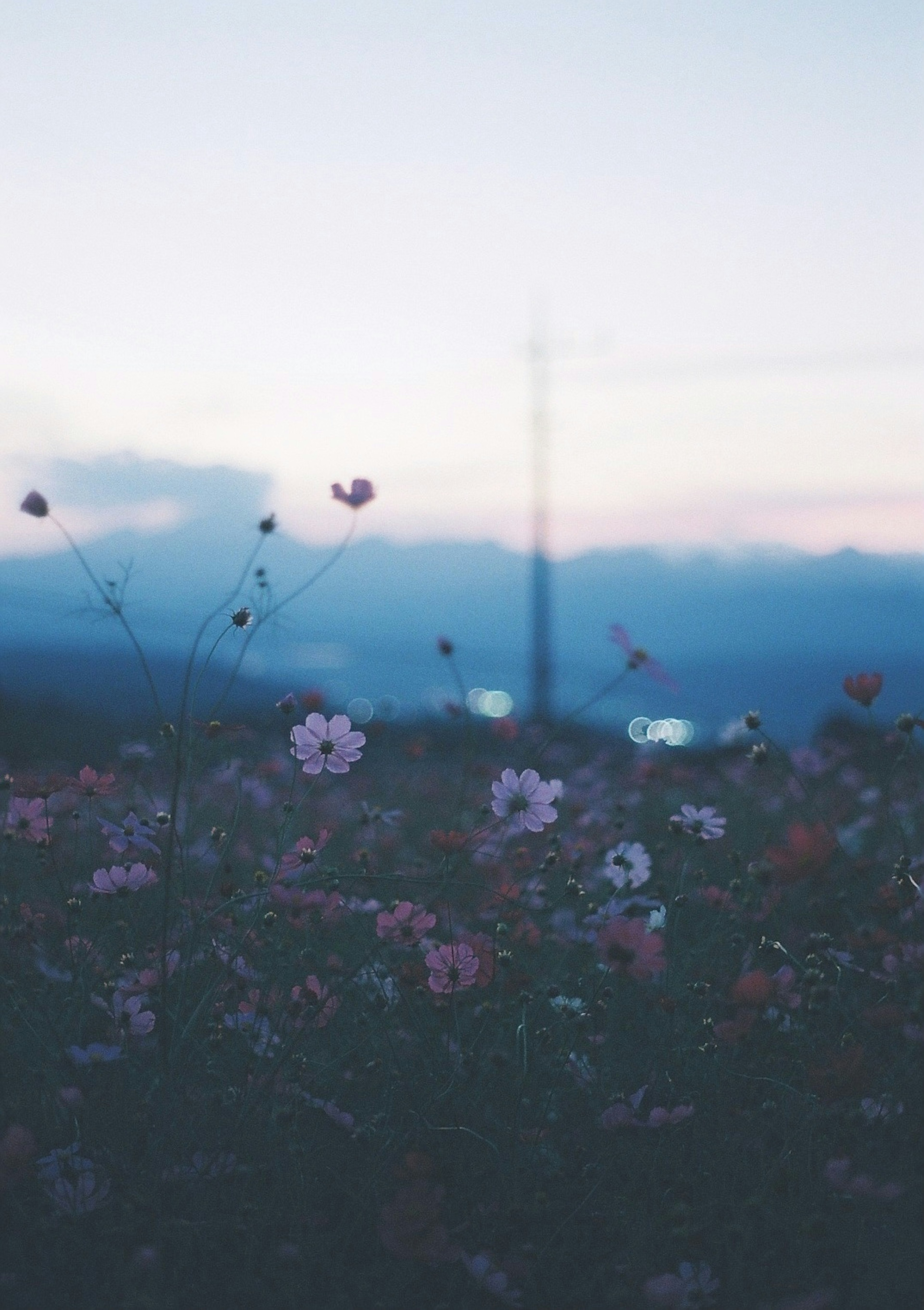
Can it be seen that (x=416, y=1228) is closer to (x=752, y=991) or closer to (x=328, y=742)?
(x=752, y=991)

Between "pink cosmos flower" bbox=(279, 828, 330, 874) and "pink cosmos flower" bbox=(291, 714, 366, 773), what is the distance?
5.0 inches

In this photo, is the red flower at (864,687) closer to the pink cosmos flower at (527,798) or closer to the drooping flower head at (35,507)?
the pink cosmos flower at (527,798)

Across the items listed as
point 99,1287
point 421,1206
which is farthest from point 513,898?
point 99,1287

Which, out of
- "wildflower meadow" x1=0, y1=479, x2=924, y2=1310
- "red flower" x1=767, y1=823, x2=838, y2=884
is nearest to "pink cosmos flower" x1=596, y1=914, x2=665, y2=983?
"wildflower meadow" x1=0, y1=479, x2=924, y2=1310

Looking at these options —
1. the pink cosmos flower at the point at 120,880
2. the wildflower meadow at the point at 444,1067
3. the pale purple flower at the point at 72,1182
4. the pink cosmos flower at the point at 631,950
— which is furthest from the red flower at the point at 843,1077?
the pink cosmos flower at the point at 120,880

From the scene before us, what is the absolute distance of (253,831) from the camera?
4.08m

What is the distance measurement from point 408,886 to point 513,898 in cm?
47

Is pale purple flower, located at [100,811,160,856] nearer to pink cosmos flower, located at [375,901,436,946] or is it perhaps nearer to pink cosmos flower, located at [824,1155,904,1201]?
pink cosmos flower, located at [375,901,436,946]

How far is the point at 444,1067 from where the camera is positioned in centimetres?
178

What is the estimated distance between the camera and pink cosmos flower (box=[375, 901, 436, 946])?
1.83 metres

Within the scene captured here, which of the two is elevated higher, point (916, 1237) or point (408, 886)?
point (408, 886)

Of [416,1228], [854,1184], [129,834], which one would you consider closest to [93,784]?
→ [129,834]

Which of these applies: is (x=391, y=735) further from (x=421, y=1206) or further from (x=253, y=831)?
(x=421, y=1206)

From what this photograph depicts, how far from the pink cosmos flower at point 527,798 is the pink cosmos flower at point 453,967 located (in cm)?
25
